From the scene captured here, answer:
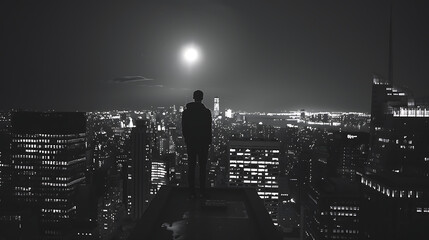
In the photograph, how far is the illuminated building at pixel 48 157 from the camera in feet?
73.3

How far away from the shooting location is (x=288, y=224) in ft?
61.9

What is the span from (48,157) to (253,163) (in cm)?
1298

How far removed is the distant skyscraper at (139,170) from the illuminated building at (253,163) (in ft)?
17.3

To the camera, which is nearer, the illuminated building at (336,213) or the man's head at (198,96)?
the man's head at (198,96)

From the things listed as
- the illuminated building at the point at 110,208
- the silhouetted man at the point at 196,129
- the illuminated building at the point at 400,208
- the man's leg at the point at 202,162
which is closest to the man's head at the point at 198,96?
the silhouetted man at the point at 196,129

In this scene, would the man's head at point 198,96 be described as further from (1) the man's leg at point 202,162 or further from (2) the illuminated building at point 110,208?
(2) the illuminated building at point 110,208

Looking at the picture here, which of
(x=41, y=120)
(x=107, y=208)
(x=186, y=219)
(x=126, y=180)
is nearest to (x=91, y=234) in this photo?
(x=107, y=208)

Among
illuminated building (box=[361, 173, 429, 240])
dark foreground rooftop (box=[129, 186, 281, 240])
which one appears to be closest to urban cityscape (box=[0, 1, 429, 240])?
illuminated building (box=[361, 173, 429, 240])

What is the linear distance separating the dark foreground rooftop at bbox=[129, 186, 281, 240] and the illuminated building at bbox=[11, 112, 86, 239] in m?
20.6

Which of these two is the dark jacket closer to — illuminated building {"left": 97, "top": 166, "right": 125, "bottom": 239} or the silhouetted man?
the silhouetted man

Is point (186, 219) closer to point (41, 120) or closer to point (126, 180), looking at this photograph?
point (126, 180)

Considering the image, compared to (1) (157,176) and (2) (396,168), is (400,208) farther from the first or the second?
(1) (157,176)

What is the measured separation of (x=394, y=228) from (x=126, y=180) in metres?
15.4

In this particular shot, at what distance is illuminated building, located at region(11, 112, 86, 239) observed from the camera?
73.3 ft
